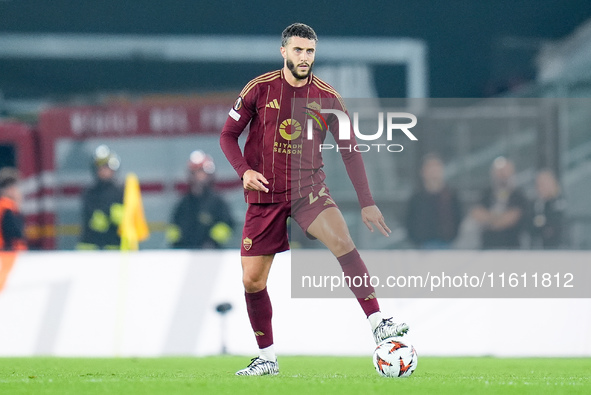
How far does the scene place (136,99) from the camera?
15.2m

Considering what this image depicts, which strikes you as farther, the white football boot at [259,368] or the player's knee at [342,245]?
the white football boot at [259,368]

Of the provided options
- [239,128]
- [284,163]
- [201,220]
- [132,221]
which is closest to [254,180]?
[284,163]

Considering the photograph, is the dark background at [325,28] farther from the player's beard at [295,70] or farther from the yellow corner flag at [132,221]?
the player's beard at [295,70]

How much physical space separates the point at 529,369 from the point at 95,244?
5684 mm

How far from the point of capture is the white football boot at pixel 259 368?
591cm

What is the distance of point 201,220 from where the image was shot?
1068 centimetres

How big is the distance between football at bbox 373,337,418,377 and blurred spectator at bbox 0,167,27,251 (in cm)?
599

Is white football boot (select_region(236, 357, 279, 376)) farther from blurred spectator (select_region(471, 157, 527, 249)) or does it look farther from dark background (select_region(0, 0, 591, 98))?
dark background (select_region(0, 0, 591, 98))

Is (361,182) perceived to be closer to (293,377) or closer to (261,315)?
(261,315)

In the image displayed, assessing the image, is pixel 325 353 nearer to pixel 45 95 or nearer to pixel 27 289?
pixel 27 289

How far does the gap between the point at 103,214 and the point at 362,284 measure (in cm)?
612

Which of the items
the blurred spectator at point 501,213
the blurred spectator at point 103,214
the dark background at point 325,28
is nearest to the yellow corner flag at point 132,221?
the blurred spectator at point 103,214

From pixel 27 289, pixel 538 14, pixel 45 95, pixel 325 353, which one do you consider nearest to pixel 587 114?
pixel 325 353

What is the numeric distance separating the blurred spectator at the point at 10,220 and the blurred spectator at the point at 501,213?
501cm
